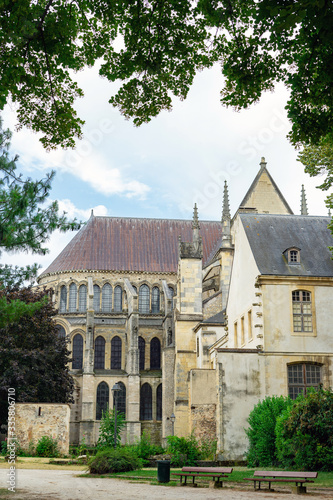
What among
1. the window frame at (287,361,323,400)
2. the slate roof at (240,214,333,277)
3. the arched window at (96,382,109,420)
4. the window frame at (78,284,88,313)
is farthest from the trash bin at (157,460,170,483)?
the window frame at (78,284,88,313)

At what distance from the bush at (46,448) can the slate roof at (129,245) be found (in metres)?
28.2

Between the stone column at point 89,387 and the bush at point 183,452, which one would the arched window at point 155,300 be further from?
the bush at point 183,452

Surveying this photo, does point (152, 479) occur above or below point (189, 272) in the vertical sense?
below

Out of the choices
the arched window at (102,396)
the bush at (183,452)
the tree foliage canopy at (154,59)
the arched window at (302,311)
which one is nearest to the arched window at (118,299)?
the arched window at (102,396)

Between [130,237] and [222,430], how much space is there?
116ft

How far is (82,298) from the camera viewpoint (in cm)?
5122

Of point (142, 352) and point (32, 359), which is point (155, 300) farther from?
point (32, 359)

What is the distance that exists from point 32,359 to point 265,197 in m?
18.2

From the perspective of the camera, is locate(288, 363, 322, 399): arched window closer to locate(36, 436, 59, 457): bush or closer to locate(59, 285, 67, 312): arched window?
locate(36, 436, 59, 457): bush

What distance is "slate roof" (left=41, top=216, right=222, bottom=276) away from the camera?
173 feet

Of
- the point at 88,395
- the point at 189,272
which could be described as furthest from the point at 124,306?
the point at 189,272

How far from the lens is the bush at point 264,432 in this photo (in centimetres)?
1830

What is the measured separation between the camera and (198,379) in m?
23.5

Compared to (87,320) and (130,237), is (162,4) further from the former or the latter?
(130,237)
